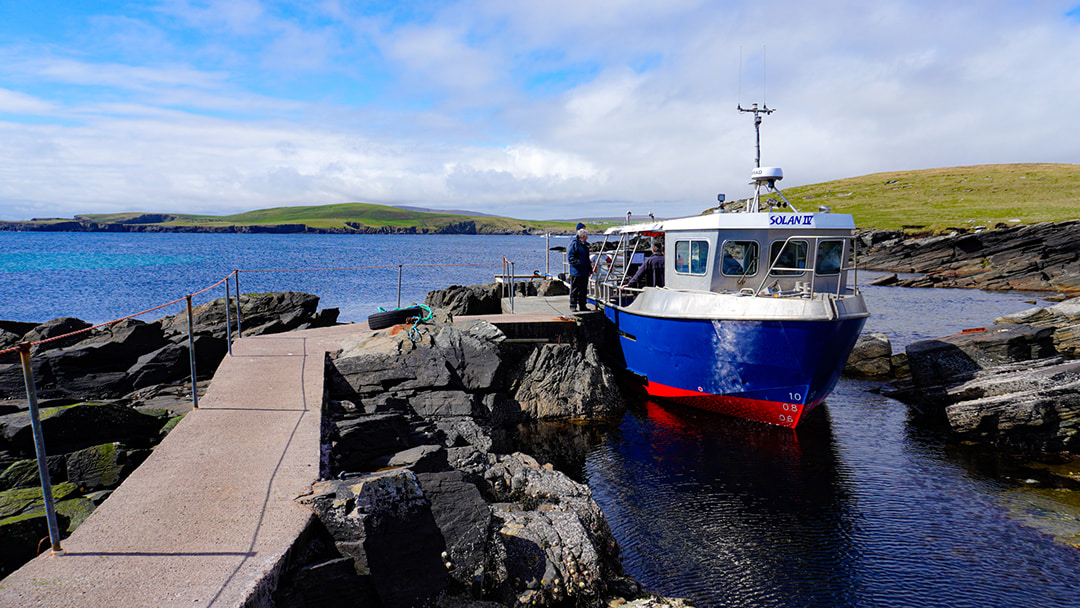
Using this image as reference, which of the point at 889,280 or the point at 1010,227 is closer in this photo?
the point at 889,280

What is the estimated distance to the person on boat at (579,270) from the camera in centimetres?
1770

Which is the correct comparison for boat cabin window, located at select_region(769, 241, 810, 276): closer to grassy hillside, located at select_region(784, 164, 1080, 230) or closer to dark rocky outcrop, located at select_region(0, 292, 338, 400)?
dark rocky outcrop, located at select_region(0, 292, 338, 400)

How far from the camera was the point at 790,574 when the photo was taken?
27.5 ft

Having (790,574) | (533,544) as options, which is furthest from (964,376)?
(533,544)

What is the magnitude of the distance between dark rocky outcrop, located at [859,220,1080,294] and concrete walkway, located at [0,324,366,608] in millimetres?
47407

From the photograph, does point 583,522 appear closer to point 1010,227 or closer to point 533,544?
point 533,544

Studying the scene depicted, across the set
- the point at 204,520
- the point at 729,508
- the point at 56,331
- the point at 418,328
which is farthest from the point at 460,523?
the point at 56,331

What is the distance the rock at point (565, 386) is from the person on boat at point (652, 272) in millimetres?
2578

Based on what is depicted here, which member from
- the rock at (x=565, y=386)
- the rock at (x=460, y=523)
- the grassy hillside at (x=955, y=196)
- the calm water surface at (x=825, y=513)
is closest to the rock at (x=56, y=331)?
the rock at (x=565, y=386)

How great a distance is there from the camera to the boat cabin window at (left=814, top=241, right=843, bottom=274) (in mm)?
14289

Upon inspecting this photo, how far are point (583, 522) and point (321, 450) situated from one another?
3349 mm

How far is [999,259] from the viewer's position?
159ft

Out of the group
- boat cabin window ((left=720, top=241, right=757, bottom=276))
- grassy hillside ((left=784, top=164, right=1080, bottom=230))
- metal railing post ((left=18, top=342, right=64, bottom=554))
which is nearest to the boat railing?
boat cabin window ((left=720, top=241, right=757, bottom=276))

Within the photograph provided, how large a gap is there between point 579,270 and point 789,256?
5.82 meters
